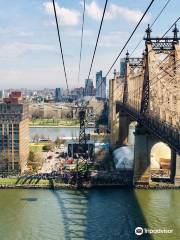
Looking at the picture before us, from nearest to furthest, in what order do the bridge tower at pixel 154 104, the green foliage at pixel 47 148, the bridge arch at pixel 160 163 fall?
the bridge tower at pixel 154 104 → the bridge arch at pixel 160 163 → the green foliage at pixel 47 148

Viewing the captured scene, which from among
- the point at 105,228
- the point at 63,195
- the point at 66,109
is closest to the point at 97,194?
the point at 63,195

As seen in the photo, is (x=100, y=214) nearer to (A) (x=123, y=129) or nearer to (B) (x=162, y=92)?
(B) (x=162, y=92)

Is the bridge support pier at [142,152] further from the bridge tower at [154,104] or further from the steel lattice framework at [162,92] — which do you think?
the steel lattice framework at [162,92]

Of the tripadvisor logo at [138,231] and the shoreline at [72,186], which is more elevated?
the shoreline at [72,186]

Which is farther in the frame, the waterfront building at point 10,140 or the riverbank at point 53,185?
the waterfront building at point 10,140

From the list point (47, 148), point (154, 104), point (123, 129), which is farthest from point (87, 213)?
point (47, 148)

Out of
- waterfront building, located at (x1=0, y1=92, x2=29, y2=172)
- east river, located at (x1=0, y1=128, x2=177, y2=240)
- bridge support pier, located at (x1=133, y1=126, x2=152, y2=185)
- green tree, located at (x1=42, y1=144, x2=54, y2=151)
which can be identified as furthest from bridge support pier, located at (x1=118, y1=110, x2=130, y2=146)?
east river, located at (x1=0, y1=128, x2=177, y2=240)

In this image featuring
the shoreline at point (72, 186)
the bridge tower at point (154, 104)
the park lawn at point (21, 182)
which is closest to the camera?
the bridge tower at point (154, 104)

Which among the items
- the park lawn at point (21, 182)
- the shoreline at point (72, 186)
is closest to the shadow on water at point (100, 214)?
the shoreline at point (72, 186)

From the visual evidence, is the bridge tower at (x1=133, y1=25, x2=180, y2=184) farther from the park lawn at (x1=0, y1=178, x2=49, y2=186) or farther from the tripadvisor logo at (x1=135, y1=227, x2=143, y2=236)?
the park lawn at (x1=0, y1=178, x2=49, y2=186)
